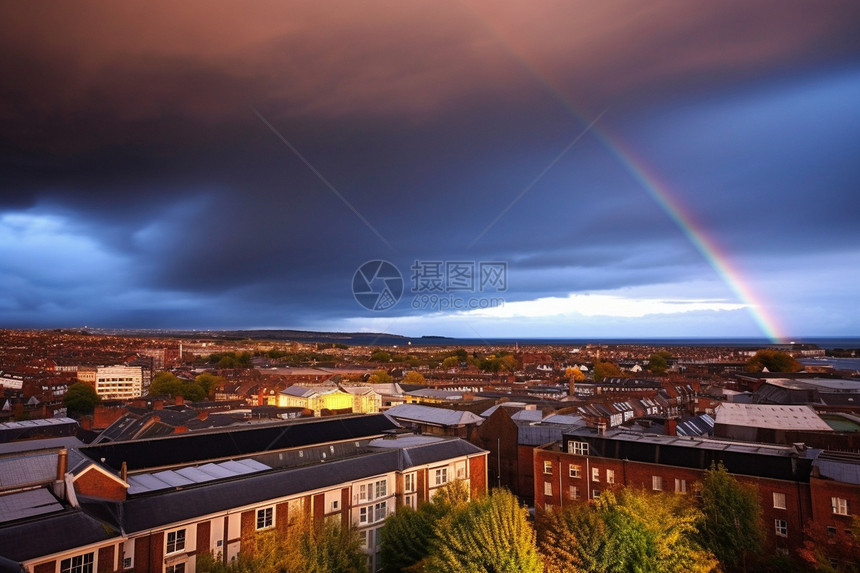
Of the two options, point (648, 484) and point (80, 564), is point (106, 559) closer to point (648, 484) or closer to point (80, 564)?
point (80, 564)

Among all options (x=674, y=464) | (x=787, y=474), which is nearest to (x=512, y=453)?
(x=674, y=464)

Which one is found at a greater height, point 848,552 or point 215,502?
point 215,502

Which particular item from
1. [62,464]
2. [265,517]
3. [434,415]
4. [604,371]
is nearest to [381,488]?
[265,517]

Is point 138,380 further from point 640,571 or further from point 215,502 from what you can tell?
point 640,571

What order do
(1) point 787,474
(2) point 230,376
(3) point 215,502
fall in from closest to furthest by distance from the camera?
1. (3) point 215,502
2. (1) point 787,474
3. (2) point 230,376

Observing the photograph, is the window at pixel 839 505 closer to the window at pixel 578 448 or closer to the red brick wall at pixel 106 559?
the window at pixel 578 448

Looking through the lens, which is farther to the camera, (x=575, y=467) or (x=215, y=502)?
(x=575, y=467)
